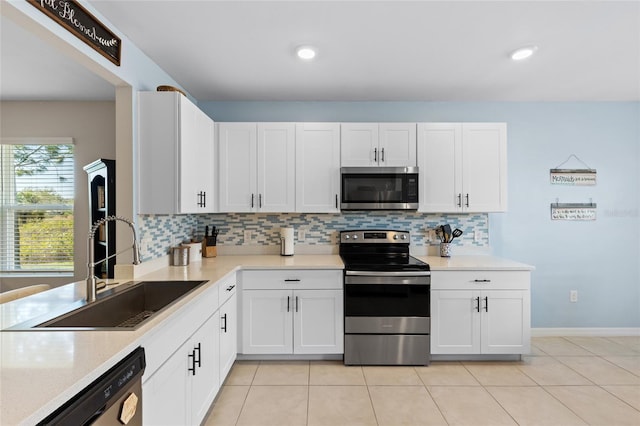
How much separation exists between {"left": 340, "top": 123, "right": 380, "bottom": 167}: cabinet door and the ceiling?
38 cm

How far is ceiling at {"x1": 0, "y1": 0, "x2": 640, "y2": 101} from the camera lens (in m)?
2.00

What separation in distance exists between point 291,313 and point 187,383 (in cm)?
126

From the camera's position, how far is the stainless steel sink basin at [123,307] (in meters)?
1.53

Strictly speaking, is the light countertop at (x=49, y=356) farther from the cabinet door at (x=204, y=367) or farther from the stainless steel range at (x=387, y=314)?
the stainless steel range at (x=387, y=314)

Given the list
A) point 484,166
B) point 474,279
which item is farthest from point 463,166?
point 474,279

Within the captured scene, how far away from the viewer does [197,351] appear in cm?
198

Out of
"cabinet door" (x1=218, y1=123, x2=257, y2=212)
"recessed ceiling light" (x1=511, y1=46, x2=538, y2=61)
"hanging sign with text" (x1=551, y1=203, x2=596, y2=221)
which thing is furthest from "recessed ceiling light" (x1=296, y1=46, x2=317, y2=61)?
"hanging sign with text" (x1=551, y1=203, x2=596, y2=221)

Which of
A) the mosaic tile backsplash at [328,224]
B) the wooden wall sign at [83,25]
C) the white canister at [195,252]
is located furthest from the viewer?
the mosaic tile backsplash at [328,224]

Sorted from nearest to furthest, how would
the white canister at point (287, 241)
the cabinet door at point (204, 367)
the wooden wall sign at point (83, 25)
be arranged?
1. the wooden wall sign at point (83, 25)
2. the cabinet door at point (204, 367)
3. the white canister at point (287, 241)

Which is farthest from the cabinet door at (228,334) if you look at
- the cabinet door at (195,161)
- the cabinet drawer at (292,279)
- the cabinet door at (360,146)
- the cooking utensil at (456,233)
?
the cooking utensil at (456,233)

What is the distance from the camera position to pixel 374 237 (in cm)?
355

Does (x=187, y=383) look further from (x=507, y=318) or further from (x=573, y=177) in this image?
(x=573, y=177)

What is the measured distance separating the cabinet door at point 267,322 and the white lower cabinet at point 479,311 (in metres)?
1.23

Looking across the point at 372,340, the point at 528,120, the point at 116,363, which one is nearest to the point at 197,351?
the point at 116,363
